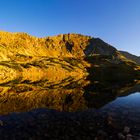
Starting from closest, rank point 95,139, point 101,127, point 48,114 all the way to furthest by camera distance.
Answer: point 95,139
point 101,127
point 48,114

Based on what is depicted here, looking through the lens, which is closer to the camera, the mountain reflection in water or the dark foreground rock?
the dark foreground rock

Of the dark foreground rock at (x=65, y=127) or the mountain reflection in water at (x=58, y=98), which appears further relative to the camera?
the mountain reflection in water at (x=58, y=98)

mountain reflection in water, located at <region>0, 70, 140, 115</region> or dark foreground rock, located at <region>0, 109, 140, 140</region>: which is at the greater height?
mountain reflection in water, located at <region>0, 70, 140, 115</region>

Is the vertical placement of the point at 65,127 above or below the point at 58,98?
below

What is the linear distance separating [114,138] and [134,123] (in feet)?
19.8

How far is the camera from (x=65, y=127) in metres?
26.2

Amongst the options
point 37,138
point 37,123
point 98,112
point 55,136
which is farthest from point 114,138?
point 98,112

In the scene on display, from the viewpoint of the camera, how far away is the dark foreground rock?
914 inches

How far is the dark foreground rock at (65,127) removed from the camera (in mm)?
23203

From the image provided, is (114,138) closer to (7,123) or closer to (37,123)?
(37,123)

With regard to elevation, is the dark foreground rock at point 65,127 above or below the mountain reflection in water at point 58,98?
below

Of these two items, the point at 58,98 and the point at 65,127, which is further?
the point at 58,98

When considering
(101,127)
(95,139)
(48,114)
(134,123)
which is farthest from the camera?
(48,114)

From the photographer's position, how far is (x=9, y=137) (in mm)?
23344
